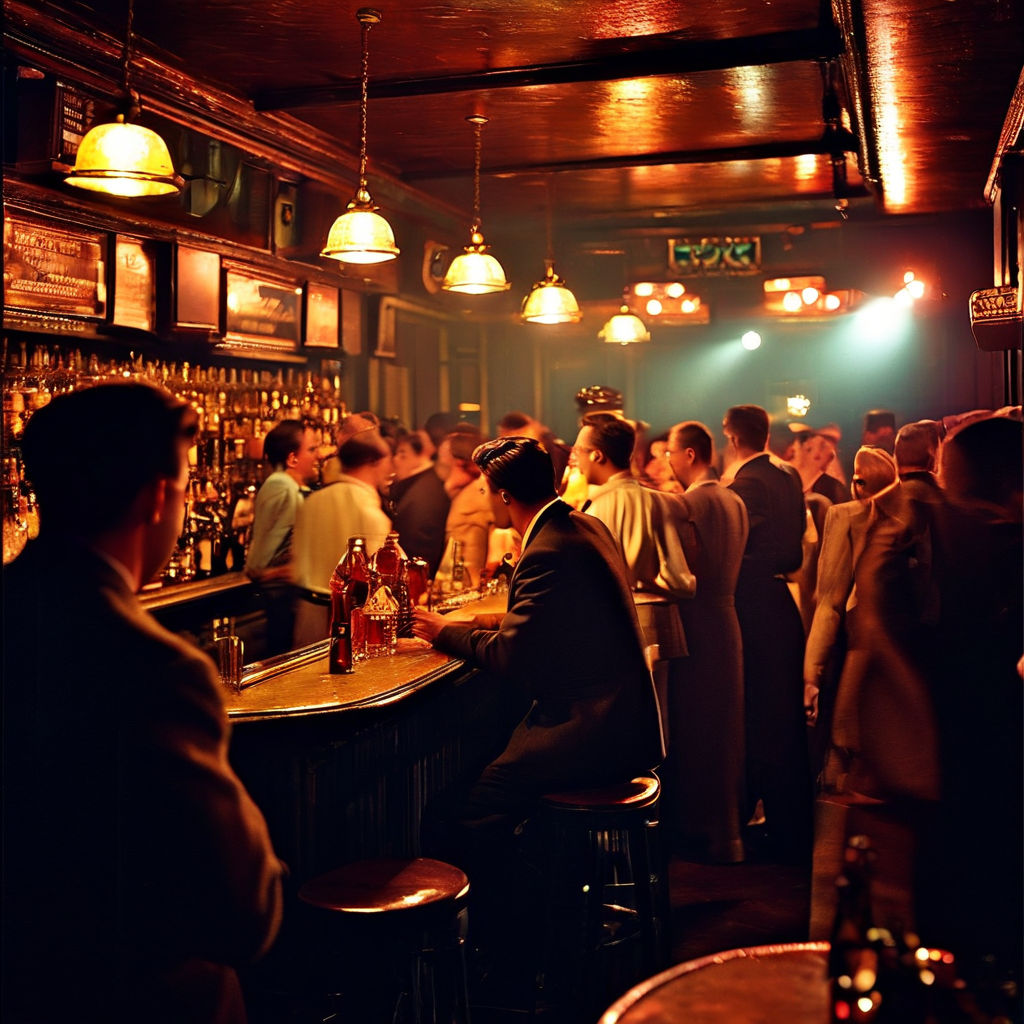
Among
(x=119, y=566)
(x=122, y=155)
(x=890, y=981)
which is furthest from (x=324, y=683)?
(x=890, y=981)

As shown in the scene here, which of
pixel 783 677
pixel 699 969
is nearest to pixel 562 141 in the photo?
pixel 783 677

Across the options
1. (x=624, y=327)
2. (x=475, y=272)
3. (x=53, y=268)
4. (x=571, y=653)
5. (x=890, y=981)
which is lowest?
(x=890, y=981)

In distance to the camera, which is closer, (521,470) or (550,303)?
(521,470)

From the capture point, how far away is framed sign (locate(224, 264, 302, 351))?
6473mm

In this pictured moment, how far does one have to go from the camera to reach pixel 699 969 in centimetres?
187

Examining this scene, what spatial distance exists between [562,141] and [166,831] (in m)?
6.03

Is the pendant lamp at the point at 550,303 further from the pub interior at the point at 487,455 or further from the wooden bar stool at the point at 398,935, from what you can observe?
the wooden bar stool at the point at 398,935

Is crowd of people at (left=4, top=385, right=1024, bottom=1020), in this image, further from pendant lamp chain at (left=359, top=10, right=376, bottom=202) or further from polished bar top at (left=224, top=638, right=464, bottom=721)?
pendant lamp chain at (left=359, top=10, right=376, bottom=202)

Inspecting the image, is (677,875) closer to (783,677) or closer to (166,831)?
(783,677)

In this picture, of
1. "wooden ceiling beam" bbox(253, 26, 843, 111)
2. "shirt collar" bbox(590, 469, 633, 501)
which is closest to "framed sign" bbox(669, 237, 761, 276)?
"wooden ceiling beam" bbox(253, 26, 843, 111)

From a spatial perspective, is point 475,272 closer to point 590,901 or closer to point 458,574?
point 458,574

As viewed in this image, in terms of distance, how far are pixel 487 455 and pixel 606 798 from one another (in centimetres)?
112

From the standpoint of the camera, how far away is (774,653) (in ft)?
18.4

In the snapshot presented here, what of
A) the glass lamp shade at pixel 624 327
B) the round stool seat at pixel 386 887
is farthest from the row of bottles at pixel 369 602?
the glass lamp shade at pixel 624 327
